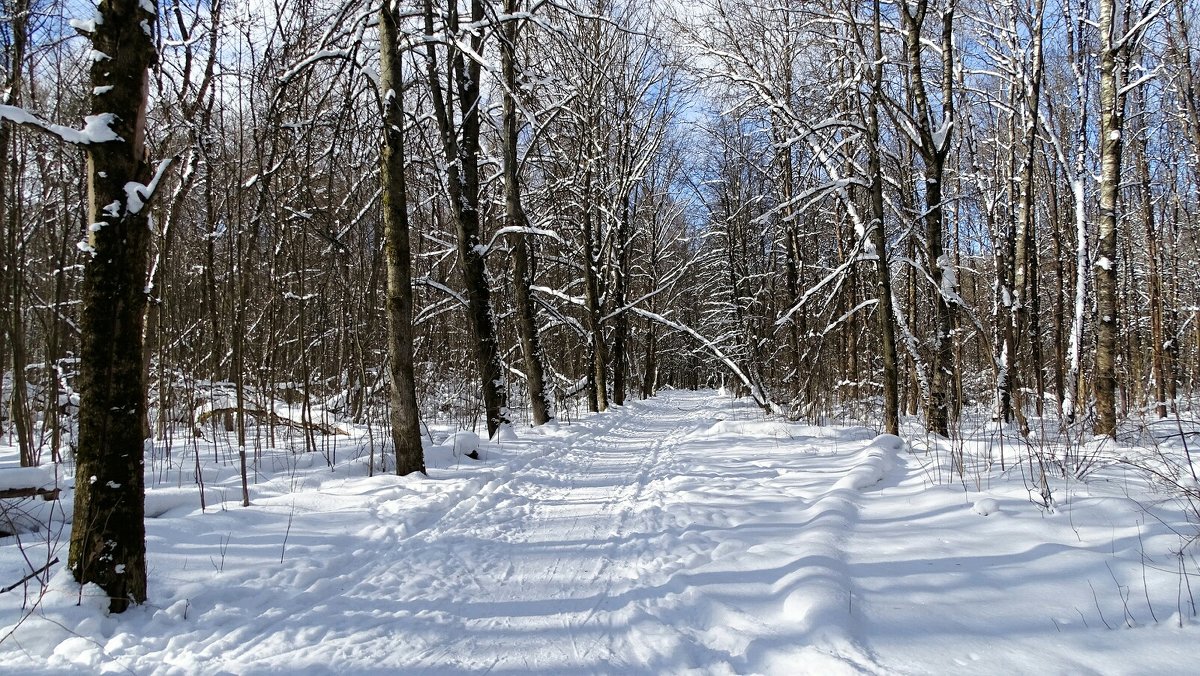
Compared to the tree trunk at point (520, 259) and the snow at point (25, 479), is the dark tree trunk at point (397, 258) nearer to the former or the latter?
the snow at point (25, 479)

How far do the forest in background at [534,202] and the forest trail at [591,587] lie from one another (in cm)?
163

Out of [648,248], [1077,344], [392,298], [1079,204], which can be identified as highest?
[648,248]

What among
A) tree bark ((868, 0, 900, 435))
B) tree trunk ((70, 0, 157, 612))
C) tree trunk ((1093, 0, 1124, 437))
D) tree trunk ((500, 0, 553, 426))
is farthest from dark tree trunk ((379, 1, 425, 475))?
tree trunk ((1093, 0, 1124, 437))

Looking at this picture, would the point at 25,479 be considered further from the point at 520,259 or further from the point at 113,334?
the point at 520,259

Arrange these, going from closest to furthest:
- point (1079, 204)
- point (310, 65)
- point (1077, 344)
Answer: point (310, 65), point (1077, 344), point (1079, 204)

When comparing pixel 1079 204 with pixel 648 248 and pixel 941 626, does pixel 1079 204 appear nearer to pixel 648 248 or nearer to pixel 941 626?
pixel 941 626

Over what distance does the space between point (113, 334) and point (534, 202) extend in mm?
13967

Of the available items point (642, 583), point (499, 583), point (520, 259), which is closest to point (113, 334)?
point (499, 583)

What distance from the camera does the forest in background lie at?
5598 millimetres

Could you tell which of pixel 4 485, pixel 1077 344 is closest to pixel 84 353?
pixel 4 485

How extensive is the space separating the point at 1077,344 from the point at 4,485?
12833mm

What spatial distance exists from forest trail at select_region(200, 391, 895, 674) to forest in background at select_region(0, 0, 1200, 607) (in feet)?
5.34

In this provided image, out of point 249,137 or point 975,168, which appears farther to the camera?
point 975,168

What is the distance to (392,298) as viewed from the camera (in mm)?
5973
